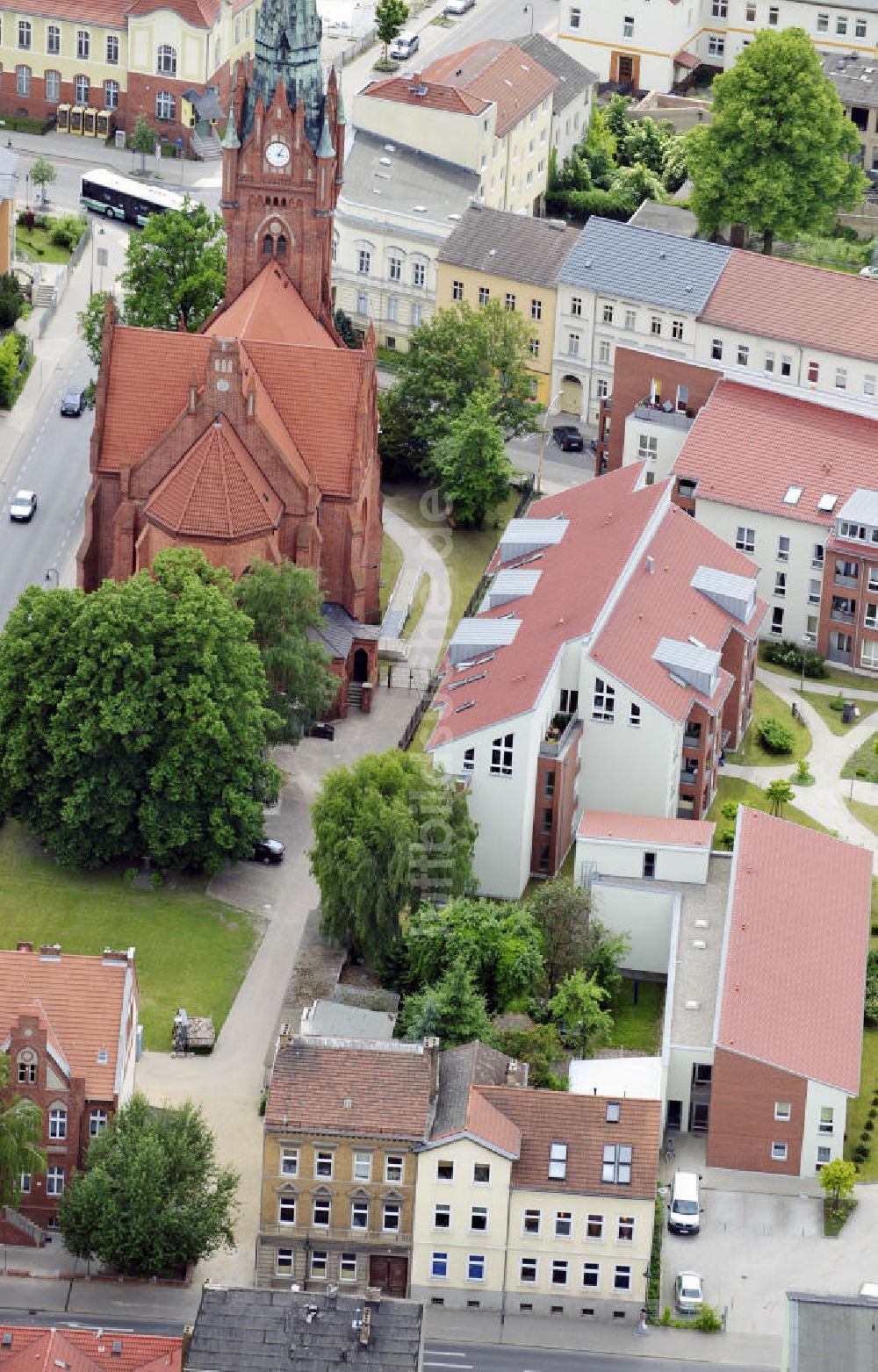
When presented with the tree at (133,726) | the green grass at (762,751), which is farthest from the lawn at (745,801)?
the tree at (133,726)

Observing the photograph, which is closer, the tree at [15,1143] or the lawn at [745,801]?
the tree at [15,1143]

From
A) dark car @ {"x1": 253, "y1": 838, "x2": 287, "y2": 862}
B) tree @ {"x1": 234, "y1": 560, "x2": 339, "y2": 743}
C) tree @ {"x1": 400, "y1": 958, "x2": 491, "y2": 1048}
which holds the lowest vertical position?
tree @ {"x1": 400, "y1": 958, "x2": 491, "y2": 1048}

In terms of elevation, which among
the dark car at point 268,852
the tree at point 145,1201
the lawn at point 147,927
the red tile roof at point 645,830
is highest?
the red tile roof at point 645,830

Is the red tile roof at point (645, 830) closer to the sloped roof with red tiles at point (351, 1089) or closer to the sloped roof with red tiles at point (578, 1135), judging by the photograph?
the sloped roof with red tiles at point (578, 1135)

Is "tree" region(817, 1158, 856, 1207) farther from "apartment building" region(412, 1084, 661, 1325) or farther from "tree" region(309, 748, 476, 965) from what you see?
"tree" region(309, 748, 476, 965)

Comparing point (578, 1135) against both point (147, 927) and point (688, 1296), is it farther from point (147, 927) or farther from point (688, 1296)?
point (147, 927)

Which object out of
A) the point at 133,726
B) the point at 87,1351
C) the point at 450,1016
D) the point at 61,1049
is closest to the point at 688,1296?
the point at 450,1016

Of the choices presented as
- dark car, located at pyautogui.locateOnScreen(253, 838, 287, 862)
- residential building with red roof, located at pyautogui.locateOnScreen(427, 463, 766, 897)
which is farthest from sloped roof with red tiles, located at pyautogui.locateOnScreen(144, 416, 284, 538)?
dark car, located at pyautogui.locateOnScreen(253, 838, 287, 862)
